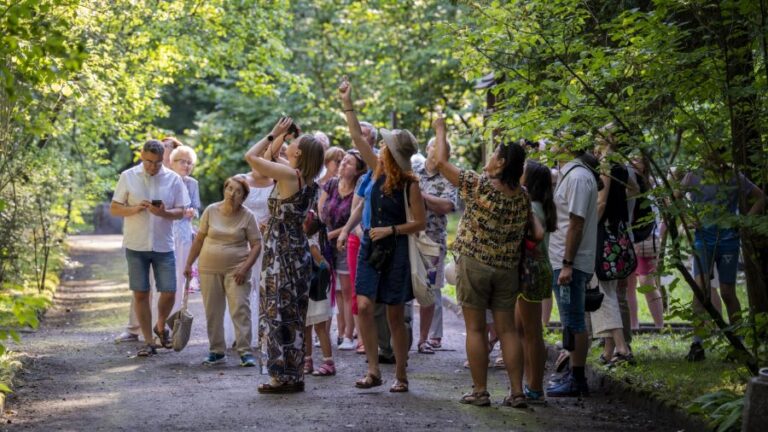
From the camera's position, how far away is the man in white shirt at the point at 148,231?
11773mm

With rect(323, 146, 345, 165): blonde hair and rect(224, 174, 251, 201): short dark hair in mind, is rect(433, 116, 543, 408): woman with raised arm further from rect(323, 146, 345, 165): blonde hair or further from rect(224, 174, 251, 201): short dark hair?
rect(323, 146, 345, 165): blonde hair

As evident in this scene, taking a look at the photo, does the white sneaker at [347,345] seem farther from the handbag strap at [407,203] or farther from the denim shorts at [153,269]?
the handbag strap at [407,203]

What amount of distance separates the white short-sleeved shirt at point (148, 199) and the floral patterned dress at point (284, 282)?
2.70 m

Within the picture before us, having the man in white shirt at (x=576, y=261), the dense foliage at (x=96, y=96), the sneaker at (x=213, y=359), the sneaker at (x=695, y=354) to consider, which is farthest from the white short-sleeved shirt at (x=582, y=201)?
Answer: the dense foliage at (x=96, y=96)

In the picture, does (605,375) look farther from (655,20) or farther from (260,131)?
(260,131)

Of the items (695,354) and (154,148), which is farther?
(154,148)

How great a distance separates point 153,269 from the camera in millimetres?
11953

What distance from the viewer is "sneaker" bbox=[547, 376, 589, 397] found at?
30.7 ft

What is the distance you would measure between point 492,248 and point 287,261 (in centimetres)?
183

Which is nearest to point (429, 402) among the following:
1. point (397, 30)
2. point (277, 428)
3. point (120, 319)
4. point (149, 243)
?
point (277, 428)

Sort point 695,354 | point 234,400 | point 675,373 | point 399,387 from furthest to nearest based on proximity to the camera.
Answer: point 695,354
point 675,373
point 399,387
point 234,400

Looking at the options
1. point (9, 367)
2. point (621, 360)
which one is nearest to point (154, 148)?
point (9, 367)

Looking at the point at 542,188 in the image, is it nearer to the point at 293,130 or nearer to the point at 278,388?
the point at 293,130

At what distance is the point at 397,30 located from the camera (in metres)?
29.6
